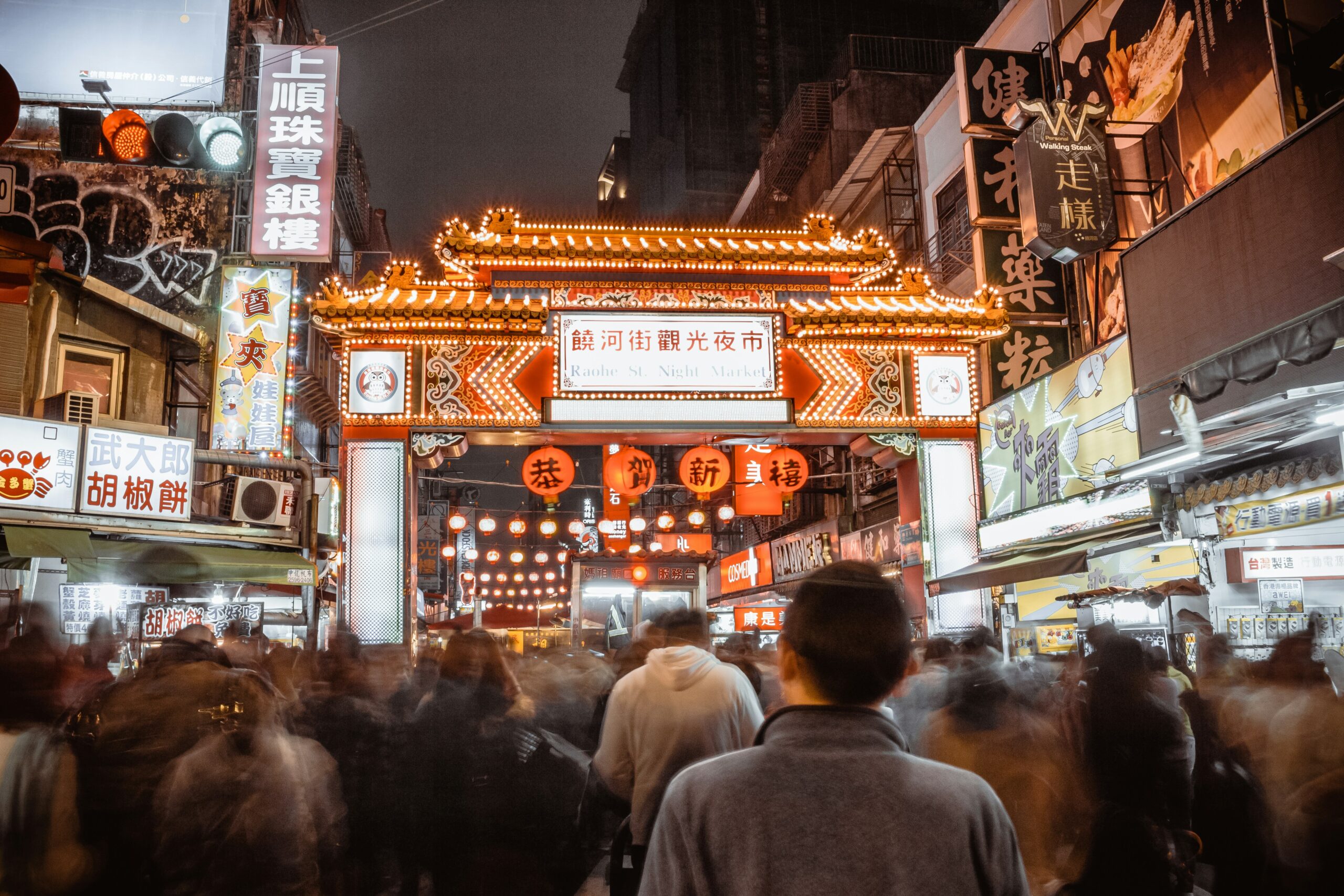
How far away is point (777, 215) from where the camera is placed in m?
37.7

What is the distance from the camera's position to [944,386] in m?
15.3

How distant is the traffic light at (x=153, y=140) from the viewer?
16359mm

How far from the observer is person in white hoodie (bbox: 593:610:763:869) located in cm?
490

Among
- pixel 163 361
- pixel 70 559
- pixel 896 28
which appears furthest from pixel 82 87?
pixel 896 28

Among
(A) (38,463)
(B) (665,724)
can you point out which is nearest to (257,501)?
(A) (38,463)

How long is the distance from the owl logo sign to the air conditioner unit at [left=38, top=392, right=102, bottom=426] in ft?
12.7

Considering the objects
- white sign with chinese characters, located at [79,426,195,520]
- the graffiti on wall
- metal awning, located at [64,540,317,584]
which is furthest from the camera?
the graffiti on wall

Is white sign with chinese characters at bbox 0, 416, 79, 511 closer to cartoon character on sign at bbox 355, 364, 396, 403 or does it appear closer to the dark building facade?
cartoon character on sign at bbox 355, 364, 396, 403

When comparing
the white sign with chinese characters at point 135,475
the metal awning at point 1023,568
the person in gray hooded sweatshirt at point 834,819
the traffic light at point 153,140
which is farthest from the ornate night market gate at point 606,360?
the person in gray hooded sweatshirt at point 834,819

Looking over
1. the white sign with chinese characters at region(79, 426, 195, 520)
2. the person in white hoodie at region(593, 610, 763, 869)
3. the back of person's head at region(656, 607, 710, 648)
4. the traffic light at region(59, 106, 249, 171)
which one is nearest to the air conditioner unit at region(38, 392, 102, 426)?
the white sign with chinese characters at region(79, 426, 195, 520)

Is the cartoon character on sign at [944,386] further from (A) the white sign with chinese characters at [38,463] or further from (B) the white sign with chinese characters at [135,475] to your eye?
(A) the white sign with chinese characters at [38,463]

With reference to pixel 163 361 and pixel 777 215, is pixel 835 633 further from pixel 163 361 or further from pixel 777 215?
pixel 777 215

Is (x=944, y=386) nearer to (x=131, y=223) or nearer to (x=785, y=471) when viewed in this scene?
(x=785, y=471)

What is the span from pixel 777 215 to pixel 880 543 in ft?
59.5
